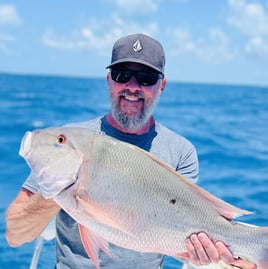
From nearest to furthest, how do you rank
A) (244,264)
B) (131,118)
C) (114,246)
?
(244,264), (114,246), (131,118)

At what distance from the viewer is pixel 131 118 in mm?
2795

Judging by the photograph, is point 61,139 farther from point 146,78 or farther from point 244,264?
point 244,264

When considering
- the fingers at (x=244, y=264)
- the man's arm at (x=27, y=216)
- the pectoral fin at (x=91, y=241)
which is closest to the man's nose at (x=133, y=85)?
the man's arm at (x=27, y=216)

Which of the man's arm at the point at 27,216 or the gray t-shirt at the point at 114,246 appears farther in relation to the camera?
the gray t-shirt at the point at 114,246

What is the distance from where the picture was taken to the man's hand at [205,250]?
2191mm

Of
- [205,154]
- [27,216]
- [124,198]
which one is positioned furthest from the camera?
[205,154]

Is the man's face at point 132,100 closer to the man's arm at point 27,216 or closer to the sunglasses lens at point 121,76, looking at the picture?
the sunglasses lens at point 121,76

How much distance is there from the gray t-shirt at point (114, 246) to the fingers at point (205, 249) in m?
0.55

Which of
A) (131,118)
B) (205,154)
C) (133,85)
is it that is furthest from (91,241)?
(205,154)

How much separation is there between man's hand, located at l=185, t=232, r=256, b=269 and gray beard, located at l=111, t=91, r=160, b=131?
857mm

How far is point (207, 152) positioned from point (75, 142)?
48.4 ft

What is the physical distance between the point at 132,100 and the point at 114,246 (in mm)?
848

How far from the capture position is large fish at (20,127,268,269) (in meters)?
2.02

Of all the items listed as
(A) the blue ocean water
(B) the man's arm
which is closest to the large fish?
(B) the man's arm
